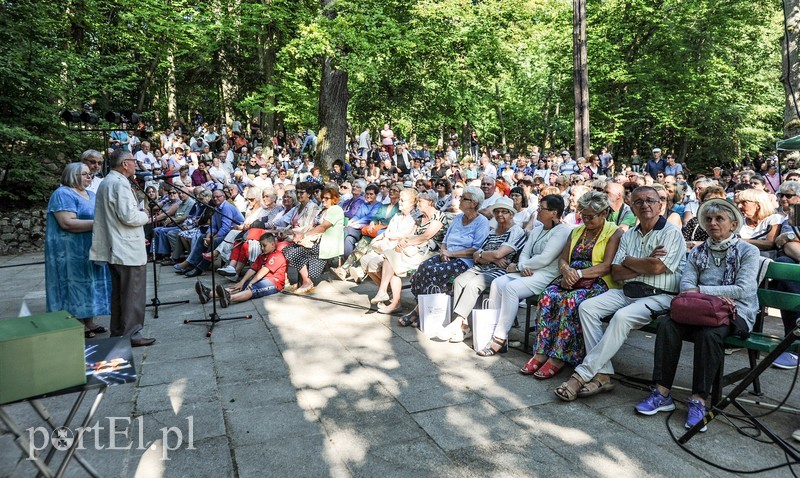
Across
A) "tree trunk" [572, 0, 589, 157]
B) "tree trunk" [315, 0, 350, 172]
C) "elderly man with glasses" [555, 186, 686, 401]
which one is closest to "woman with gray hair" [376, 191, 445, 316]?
"elderly man with glasses" [555, 186, 686, 401]

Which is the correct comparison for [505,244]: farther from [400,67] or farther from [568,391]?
[400,67]

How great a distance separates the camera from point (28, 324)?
2.12 metres

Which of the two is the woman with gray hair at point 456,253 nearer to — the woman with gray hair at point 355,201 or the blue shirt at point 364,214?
the blue shirt at point 364,214

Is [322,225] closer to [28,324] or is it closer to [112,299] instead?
[112,299]

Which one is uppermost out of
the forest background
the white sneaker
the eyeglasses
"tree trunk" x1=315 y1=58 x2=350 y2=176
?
the forest background

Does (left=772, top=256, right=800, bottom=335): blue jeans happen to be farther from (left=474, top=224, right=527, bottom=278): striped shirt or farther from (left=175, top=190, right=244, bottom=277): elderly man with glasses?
(left=175, top=190, right=244, bottom=277): elderly man with glasses

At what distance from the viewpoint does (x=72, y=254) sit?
484 cm

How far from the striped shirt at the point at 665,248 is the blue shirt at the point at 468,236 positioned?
163 centimetres

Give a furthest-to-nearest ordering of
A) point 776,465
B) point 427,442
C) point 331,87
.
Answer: point 331,87, point 427,442, point 776,465

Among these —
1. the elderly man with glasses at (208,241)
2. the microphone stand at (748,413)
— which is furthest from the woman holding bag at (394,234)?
the microphone stand at (748,413)

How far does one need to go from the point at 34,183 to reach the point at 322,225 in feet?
28.7

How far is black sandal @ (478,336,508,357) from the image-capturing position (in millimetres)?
4422

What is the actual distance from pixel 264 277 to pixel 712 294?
500cm

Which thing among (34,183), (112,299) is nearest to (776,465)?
(112,299)
